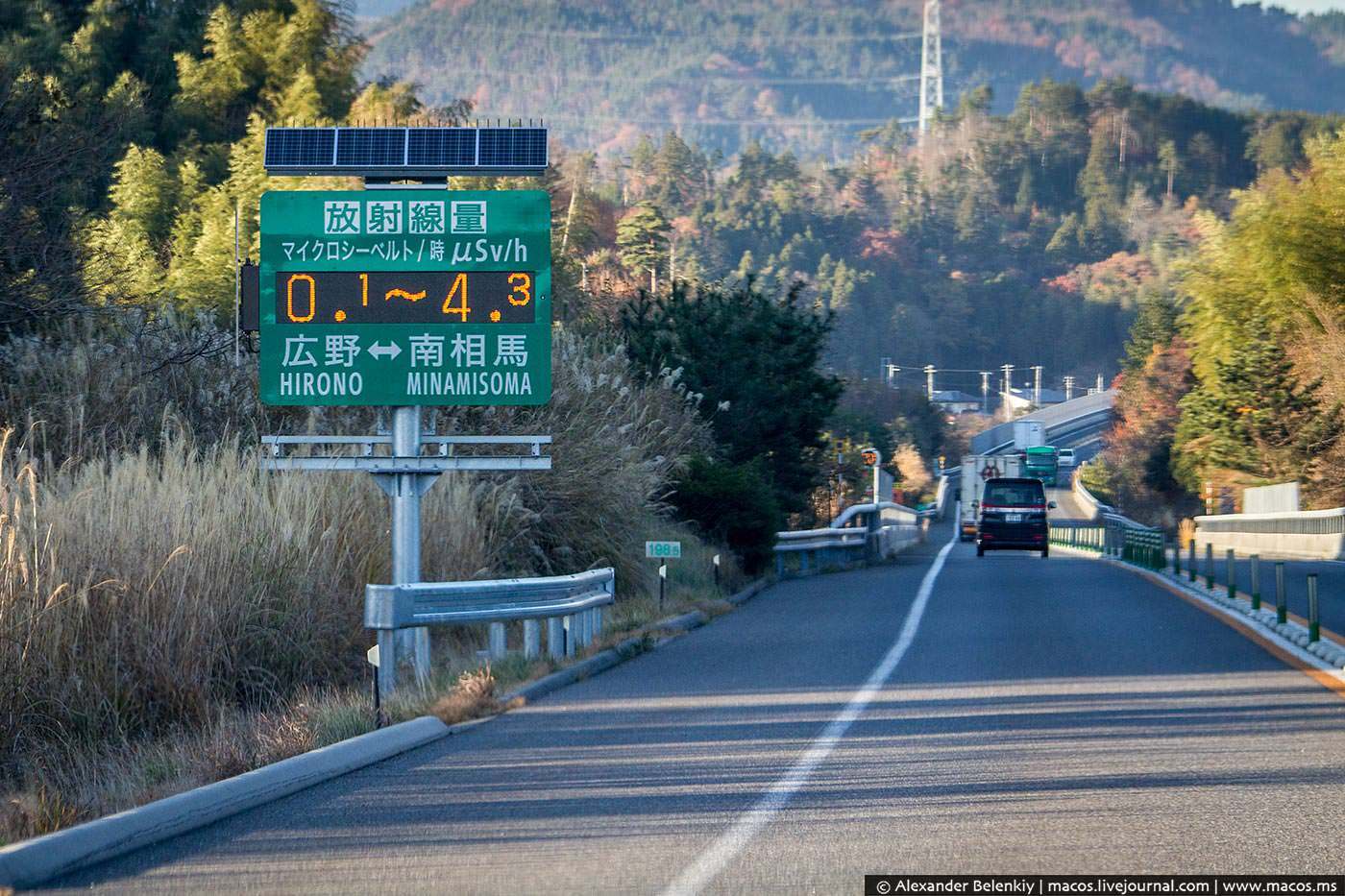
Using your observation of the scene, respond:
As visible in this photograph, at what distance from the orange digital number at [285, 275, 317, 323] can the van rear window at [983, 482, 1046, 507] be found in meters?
33.1

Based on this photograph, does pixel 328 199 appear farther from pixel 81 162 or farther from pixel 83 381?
pixel 81 162

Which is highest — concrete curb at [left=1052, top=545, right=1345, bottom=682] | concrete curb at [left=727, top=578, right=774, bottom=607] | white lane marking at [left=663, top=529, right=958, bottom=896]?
concrete curb at [left=1052, top=545, right=1345, bottom=682]

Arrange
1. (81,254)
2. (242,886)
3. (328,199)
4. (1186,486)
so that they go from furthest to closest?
(1186,486) → (81,254) → (328,199) → (242,886)

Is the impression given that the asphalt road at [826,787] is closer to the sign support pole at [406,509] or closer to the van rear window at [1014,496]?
the sign support pole at [406,509]

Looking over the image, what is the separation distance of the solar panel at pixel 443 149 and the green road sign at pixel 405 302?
558mm

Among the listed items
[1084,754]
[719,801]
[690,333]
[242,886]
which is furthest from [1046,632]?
[690,333]

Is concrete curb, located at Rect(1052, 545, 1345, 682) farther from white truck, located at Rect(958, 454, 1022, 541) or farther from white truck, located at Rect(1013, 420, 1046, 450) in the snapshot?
white truck, located at Rect(1013, 420, 1046, 450)

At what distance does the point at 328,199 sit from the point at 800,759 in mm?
7700

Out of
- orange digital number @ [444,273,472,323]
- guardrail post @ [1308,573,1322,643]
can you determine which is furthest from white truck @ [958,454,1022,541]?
orange digital number @ [444,273,472,323]

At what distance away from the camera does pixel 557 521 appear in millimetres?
20391

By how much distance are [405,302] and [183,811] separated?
770 centimetres

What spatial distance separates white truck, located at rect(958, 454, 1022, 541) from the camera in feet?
225

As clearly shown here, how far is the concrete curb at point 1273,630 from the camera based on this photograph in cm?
1458

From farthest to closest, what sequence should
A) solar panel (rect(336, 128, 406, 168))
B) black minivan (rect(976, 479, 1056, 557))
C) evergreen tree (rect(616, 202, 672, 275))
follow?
evergreen tree (rect(616, 202, 672, 275)), black minivan (rect(976, 479, 1056, 557)), solar panel (rect(336, 128, 406, 168))
